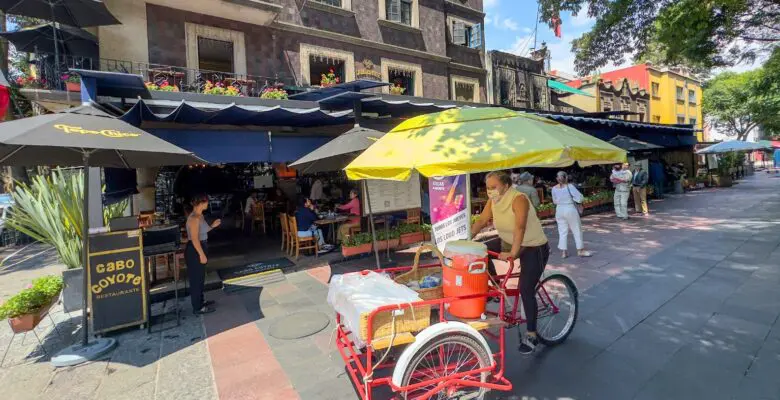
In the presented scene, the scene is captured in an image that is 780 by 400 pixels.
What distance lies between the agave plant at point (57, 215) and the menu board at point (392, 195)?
5011 mm

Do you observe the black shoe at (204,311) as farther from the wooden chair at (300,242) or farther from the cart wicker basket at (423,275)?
the cart wicker basket at (423,275)

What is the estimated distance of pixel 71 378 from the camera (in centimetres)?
381

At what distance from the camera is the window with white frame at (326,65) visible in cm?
1284

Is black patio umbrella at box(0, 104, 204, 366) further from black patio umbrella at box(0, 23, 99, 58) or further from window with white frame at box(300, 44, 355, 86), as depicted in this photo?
window with white frame at box(300, 44, 355, 86)

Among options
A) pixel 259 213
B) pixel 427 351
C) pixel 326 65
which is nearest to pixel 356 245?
pixel 427 351

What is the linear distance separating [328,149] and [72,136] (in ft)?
10.9

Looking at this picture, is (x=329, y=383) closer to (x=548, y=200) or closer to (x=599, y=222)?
(x=599, y=222)

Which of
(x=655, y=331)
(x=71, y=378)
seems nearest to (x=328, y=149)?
(x=71, y=378)

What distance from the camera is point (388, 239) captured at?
8.59 m

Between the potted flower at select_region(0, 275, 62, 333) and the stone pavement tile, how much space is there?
885 millimetres

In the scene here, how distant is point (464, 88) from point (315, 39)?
803 centimetres

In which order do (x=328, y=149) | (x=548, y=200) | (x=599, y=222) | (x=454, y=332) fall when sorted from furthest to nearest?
(x=548, y=200) → (x=599, y=222) → (x=328, y=149) → (x=454, y=332)

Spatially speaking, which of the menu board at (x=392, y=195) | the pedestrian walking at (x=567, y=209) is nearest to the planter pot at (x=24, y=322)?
the menu board at (x=392, y=195)

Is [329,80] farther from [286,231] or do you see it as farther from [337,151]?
[337,151]
